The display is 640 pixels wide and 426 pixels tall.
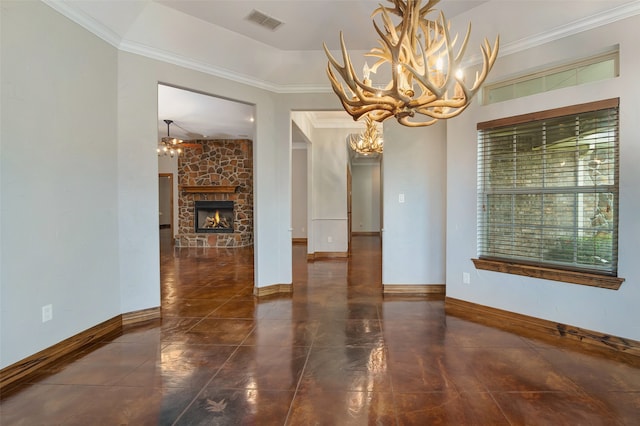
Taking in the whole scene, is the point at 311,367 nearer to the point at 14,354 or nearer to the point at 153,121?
the point at 14,354

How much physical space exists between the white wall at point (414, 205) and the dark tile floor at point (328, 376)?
81 centimetres

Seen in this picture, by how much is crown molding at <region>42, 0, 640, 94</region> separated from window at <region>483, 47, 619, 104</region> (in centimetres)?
27

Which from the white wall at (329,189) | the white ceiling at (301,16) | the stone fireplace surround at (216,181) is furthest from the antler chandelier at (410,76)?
the stone fireplace surround at (216,181)

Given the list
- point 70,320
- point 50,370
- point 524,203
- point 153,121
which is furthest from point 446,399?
point 153,121

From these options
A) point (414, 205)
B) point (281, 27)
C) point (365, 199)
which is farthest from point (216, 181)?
point (414, 205)

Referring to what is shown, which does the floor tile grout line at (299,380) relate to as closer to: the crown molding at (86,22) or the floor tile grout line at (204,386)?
the floor tile grout line at (204,386)

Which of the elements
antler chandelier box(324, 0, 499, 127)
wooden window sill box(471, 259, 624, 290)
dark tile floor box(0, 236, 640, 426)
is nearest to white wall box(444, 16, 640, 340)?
wooden window sill box(471, 259, 624, 290)

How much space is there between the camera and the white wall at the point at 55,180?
7.47 ft

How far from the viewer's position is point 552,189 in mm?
A: 3178

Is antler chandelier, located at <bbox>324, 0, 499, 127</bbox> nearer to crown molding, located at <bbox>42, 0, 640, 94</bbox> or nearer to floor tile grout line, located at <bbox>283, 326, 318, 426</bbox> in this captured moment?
crown molding, located at <bbox>42, 0, 640, 94</bbox>

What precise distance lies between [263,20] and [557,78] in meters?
3.03

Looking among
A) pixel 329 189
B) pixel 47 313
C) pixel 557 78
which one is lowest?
pixel 47 313

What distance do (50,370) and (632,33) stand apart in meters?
5.24

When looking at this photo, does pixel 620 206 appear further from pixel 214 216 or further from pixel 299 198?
pixel 214 216
